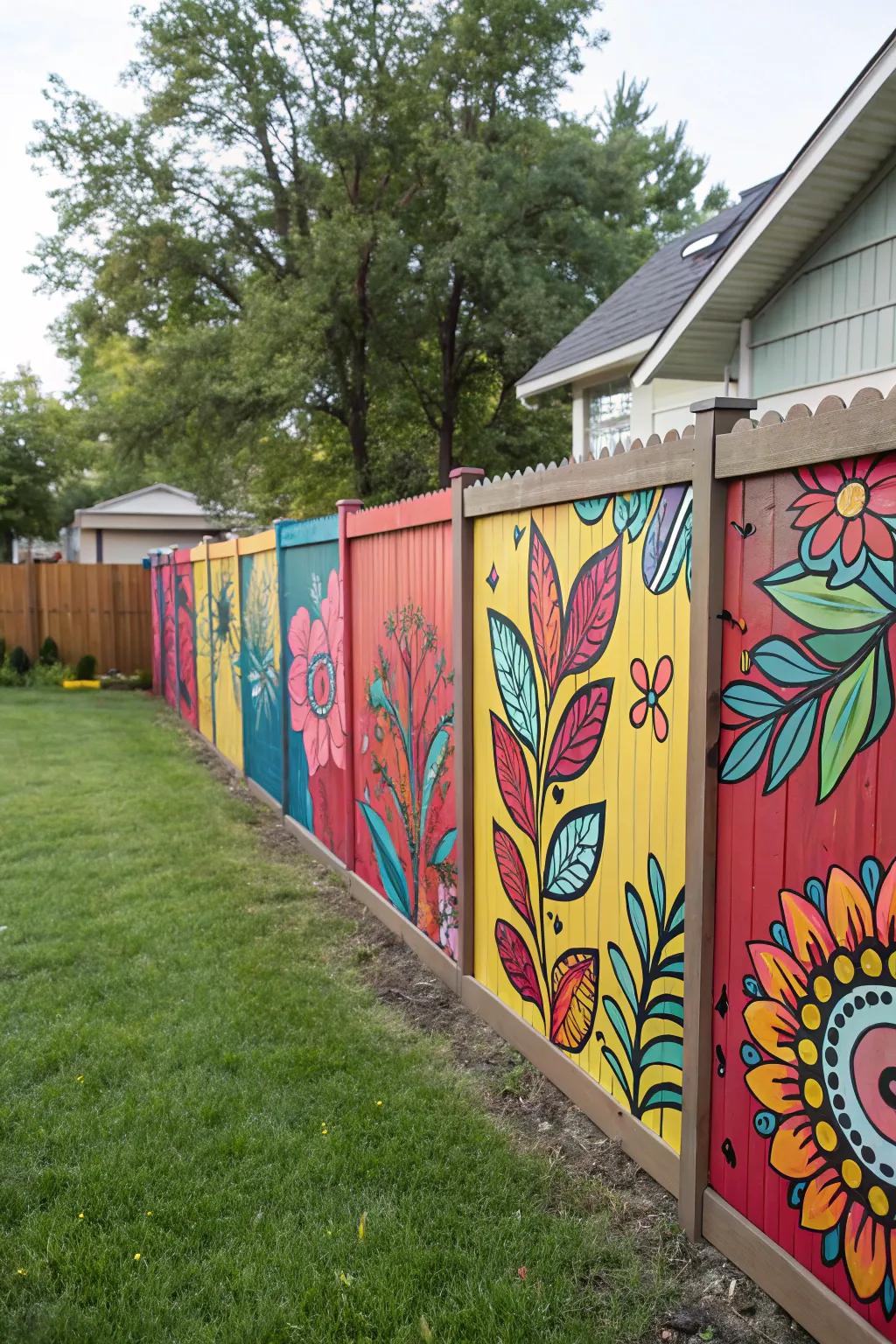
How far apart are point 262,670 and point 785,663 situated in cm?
589

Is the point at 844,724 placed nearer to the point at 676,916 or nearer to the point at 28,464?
the point at 676,916

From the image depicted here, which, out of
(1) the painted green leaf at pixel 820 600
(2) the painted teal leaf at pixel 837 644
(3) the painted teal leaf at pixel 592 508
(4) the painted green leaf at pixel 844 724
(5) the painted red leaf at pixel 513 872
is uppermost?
(3) the painted teal leaf at pixel 592 508

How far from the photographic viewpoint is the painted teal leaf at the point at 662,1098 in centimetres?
268

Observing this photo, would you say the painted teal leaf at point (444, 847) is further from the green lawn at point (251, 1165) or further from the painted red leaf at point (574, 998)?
the painted red leaf at point (574, 998)

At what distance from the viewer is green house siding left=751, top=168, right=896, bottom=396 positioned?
20.6 ft

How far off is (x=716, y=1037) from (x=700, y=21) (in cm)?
2397

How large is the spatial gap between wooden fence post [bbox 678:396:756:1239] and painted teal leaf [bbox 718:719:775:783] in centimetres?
4

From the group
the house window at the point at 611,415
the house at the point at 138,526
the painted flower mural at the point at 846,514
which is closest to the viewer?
the painted flower mural at the point at 846,514

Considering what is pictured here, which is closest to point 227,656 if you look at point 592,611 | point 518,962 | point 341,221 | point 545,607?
point 518,962

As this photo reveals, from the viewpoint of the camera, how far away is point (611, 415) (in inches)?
492

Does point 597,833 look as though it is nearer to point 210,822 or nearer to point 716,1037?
point 716,1037

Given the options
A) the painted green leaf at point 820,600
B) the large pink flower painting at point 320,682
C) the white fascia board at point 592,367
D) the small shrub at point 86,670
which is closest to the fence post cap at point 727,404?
the painted green leaf at point 820,600

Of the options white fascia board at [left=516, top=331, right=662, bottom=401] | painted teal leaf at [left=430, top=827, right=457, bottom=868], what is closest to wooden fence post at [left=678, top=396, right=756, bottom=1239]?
painted teal leaf at [left=430, top=827, right=457, bottom=868]

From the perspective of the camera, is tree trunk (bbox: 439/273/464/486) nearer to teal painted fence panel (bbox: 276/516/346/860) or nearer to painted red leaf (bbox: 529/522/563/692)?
teal painted fence panel (bbox: 276/516/346/860)
